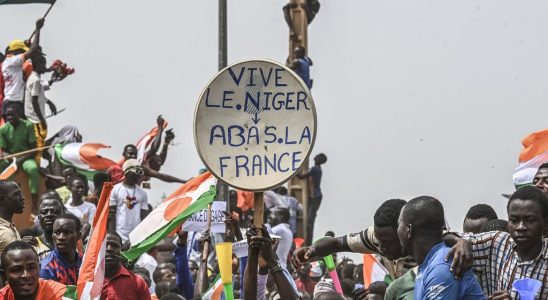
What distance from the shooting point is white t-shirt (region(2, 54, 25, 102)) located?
54.5 ft

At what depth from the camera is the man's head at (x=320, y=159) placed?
1973cm

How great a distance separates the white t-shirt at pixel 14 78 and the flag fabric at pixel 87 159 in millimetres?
949

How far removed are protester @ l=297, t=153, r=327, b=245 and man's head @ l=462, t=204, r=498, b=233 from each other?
1081 centimetres

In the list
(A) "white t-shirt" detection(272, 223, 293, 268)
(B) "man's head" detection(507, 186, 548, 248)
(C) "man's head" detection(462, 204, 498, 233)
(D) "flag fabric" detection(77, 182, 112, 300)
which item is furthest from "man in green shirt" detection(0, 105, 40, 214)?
(B) "man's head" detection(507, 186, 548, 248)

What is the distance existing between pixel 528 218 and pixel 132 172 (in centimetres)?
890

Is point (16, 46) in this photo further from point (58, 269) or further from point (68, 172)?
point (58, 269)

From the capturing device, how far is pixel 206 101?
7.82 m

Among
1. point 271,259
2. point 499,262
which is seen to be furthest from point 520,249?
point 271,259

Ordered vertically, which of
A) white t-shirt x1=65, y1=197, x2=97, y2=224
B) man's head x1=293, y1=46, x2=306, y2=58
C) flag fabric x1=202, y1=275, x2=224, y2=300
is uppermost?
man's head x1=293, y1=46, x2=306, y2=58

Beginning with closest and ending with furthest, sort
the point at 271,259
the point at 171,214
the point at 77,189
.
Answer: the point at 271,259 → the point at 171,214 → the point at 77,189

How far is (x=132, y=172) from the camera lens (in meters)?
15.1

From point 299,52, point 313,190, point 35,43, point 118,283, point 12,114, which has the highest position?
point 299,52

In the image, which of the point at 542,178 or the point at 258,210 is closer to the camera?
the point at 258,210

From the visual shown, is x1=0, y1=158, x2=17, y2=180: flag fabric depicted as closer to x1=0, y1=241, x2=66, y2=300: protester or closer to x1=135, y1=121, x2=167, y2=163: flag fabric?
x1=135, y1=121, x2=167, y2=163: flag fabric
